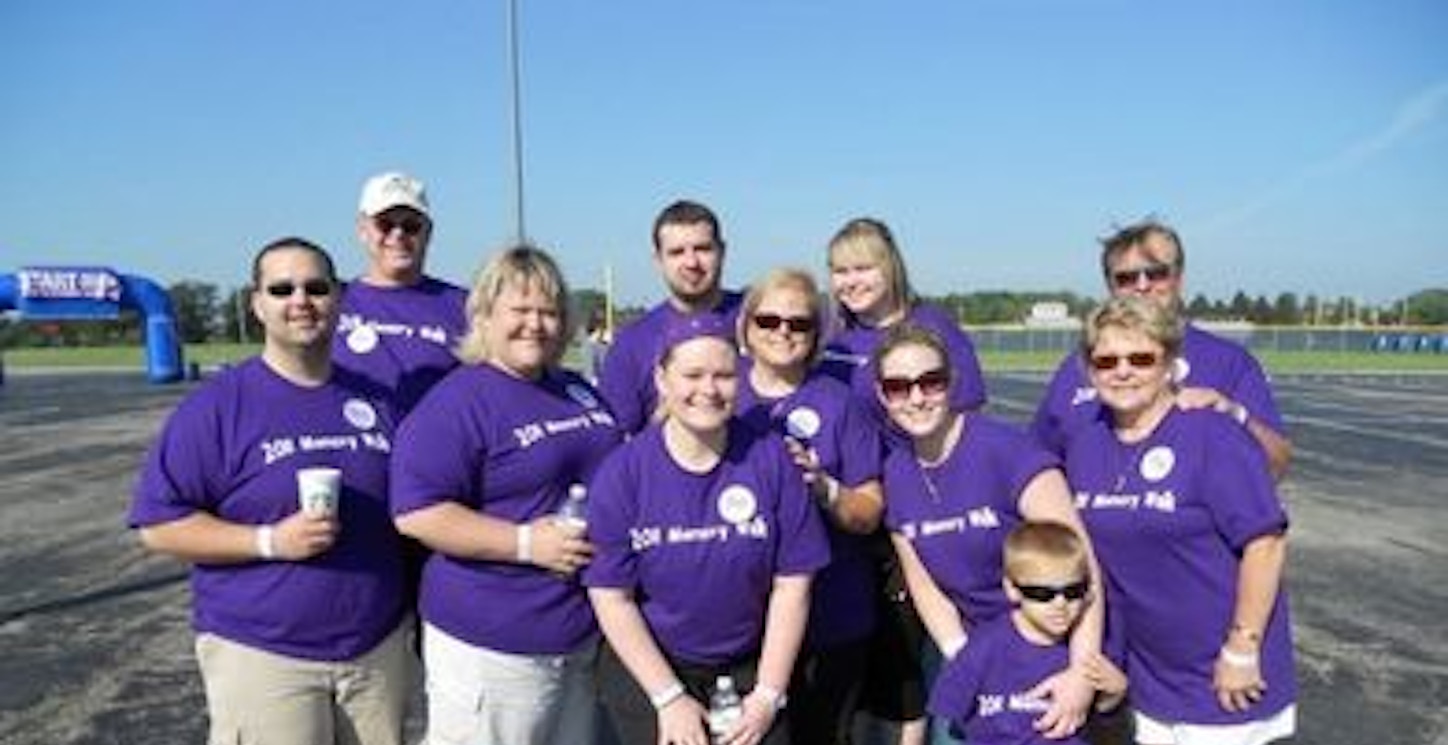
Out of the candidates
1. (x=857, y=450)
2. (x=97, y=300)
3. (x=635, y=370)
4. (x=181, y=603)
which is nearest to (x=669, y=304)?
(x=635, y=370)

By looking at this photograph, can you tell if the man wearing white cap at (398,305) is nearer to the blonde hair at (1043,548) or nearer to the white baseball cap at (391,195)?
the white baseball cap at (391,195)

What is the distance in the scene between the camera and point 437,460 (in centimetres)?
340

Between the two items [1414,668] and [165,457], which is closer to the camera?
[165,457]

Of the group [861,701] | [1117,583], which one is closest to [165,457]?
[861,701]

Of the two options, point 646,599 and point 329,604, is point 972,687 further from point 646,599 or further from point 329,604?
point 329,604

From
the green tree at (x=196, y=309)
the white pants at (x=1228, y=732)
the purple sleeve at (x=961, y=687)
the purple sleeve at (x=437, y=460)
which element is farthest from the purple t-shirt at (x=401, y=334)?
the green tree at (x=196, y=309)

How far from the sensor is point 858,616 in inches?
151

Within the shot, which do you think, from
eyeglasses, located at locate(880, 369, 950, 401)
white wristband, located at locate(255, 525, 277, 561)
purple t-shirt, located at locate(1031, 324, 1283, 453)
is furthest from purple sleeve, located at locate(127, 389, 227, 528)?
purple t-shirt, located at locate(1031, 324, 1283, 453)

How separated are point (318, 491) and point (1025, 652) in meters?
1.94

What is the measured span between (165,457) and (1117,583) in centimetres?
266

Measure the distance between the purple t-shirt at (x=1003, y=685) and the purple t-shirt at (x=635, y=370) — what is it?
1464mm

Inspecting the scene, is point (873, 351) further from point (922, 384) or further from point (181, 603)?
point (181, 603)

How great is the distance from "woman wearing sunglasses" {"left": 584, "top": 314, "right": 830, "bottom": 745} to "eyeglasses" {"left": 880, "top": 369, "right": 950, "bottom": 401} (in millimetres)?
355

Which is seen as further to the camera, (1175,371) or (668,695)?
(1175,371)
